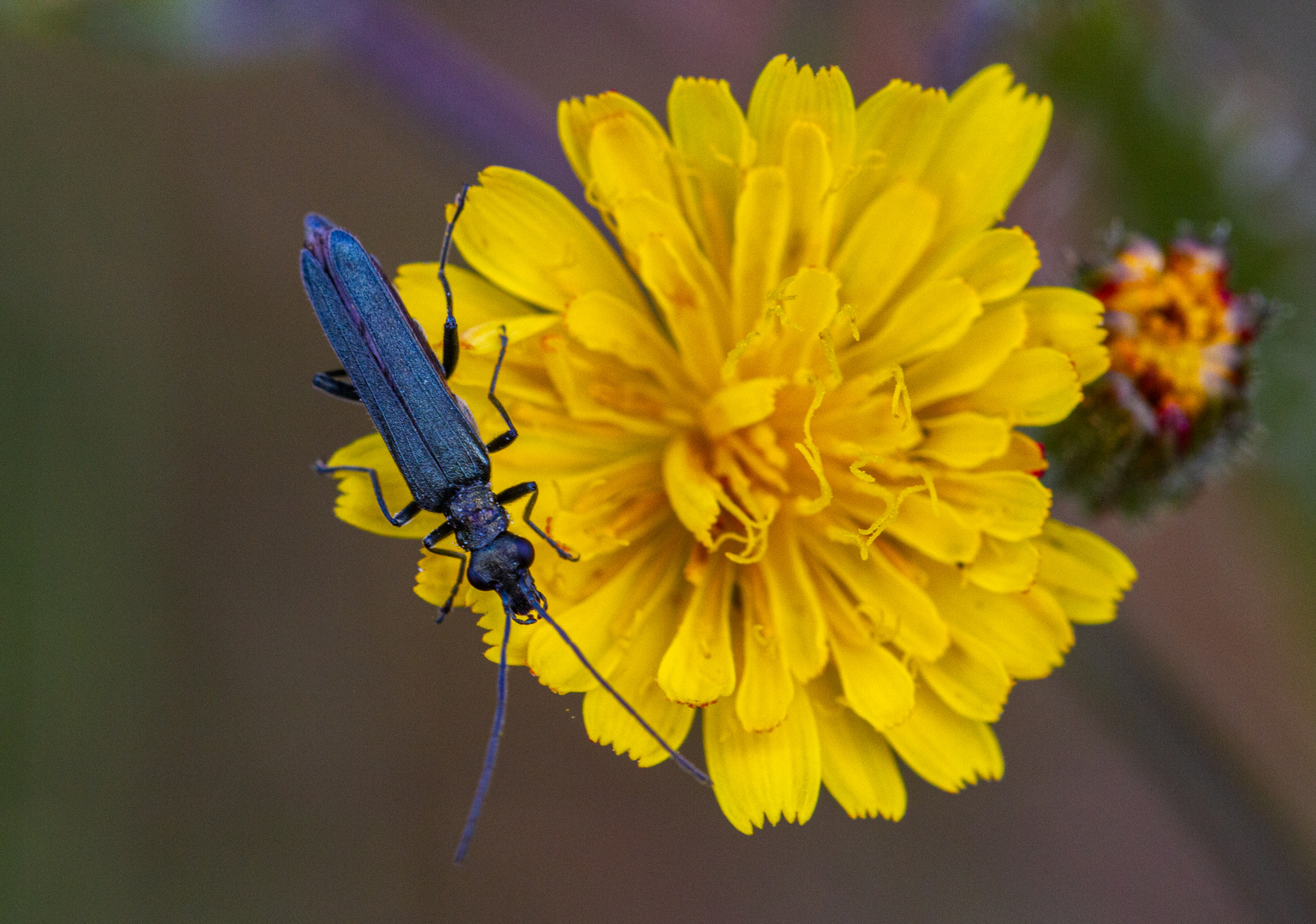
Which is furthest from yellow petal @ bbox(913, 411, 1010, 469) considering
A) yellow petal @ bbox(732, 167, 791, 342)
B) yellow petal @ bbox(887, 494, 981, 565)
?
yellow petal @ bbox(732, 167, 791, 342)

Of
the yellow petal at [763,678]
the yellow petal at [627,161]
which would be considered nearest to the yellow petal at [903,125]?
the yellow petal at [627,161]

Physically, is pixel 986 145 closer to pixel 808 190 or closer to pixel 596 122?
pixel 808 190

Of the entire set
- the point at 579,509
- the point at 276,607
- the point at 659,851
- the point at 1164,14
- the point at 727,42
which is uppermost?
the point at 1164,14

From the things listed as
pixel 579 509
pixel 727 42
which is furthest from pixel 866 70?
pixel 579 509

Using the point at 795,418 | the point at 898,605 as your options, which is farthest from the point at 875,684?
the point at 795,418

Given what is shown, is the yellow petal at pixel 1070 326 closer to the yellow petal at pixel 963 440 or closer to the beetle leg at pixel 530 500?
the yellow petal at pixel 963 440

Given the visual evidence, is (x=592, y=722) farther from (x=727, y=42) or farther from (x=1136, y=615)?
(x=727, y=42)

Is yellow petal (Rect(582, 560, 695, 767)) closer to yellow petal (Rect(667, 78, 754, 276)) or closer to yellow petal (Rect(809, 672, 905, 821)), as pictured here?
yellow petal (Rect(809, 672, 905, 821))
